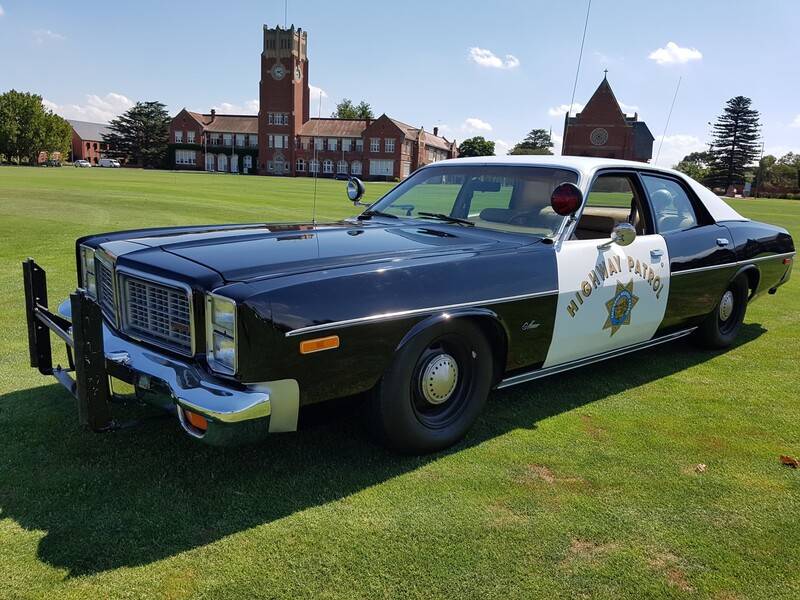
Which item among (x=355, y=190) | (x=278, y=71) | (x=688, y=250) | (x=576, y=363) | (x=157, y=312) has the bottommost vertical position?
(x=576, y=363)

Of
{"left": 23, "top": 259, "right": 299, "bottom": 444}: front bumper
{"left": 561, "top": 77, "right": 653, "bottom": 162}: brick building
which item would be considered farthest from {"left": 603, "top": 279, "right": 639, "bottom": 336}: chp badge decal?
{"left": 561, "top": 77, "right": 653, "bottom": 162}: brick building

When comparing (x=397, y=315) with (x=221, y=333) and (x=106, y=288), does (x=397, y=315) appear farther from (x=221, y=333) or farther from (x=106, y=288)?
(x=106, y=288)

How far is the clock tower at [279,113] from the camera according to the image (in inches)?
3068

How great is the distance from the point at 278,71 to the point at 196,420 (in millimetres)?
80588

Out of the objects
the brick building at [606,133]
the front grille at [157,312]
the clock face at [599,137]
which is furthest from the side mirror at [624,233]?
the clock face at [599,137]

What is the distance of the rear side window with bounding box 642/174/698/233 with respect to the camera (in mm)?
4586

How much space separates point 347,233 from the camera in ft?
12.5

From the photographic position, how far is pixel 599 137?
50.1 metres

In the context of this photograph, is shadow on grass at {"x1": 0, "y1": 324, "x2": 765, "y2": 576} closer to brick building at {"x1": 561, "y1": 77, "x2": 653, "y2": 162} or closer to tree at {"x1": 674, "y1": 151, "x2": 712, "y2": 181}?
brick building at {"x1": 561, "y1": 77, "x2": 653, "y2": 162}

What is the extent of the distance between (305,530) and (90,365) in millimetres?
1126

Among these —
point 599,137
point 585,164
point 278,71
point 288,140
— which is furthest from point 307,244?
point 288,140

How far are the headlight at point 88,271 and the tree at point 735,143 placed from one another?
85094 millimetres

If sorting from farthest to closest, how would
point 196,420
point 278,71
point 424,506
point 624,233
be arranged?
point 278,71, point 624,233, point 424,506, point 196,420

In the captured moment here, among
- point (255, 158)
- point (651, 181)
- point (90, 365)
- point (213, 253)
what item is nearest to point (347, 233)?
point (213, 253)
